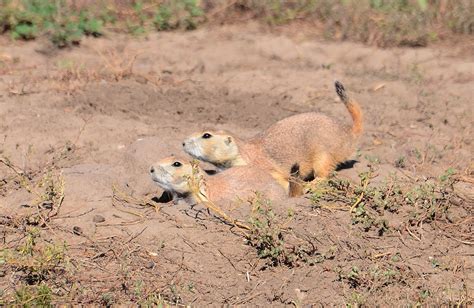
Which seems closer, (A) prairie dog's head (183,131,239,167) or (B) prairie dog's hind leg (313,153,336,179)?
(B) prairie dog's hind leg (313,153,336,179)

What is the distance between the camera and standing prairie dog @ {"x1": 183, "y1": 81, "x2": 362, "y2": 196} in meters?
6.95

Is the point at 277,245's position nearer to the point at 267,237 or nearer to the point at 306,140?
the point at 267,237

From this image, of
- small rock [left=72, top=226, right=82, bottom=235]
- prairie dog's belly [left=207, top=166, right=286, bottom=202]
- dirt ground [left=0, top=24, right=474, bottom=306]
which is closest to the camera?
dirt ground [left=0, top=24, right=474, bottom=306]

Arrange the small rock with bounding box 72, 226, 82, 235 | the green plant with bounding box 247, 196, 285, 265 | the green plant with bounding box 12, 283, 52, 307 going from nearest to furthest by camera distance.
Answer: the green plant with bounding box 12, 283, 52, 307
the green plant with bounding box 247, 196, 285, 265
the small rock with bounding box 72, 226, 82, 235

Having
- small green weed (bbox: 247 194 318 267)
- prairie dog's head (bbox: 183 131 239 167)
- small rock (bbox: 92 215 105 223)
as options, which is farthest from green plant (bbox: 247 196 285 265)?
prairie dog's head (bbox: 183 131 239 167)

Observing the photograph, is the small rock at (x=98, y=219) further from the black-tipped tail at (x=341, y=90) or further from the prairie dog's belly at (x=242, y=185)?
the black-tipped tail at (x=341, y=90)

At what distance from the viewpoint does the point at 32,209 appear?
5723 mm

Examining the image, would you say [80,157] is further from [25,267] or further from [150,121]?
[25,267]

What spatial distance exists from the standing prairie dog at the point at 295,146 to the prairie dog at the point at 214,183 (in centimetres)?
54

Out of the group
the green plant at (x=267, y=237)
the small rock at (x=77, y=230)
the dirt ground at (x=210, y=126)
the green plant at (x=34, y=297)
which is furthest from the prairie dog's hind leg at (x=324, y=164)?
the green plant at (x=34, y=297)

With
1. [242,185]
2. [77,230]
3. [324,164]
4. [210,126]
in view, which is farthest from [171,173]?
[210,126]

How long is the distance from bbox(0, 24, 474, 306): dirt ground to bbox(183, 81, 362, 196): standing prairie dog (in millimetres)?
263

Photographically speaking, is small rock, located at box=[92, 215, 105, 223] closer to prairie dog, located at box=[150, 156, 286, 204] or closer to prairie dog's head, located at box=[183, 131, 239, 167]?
prairie dog, located at box=[150, 156, 286, 204]

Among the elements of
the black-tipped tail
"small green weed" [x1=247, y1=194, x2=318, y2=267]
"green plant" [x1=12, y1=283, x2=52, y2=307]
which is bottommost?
"green plant" [x1=12, y1=283, x2=52, y2=307]
